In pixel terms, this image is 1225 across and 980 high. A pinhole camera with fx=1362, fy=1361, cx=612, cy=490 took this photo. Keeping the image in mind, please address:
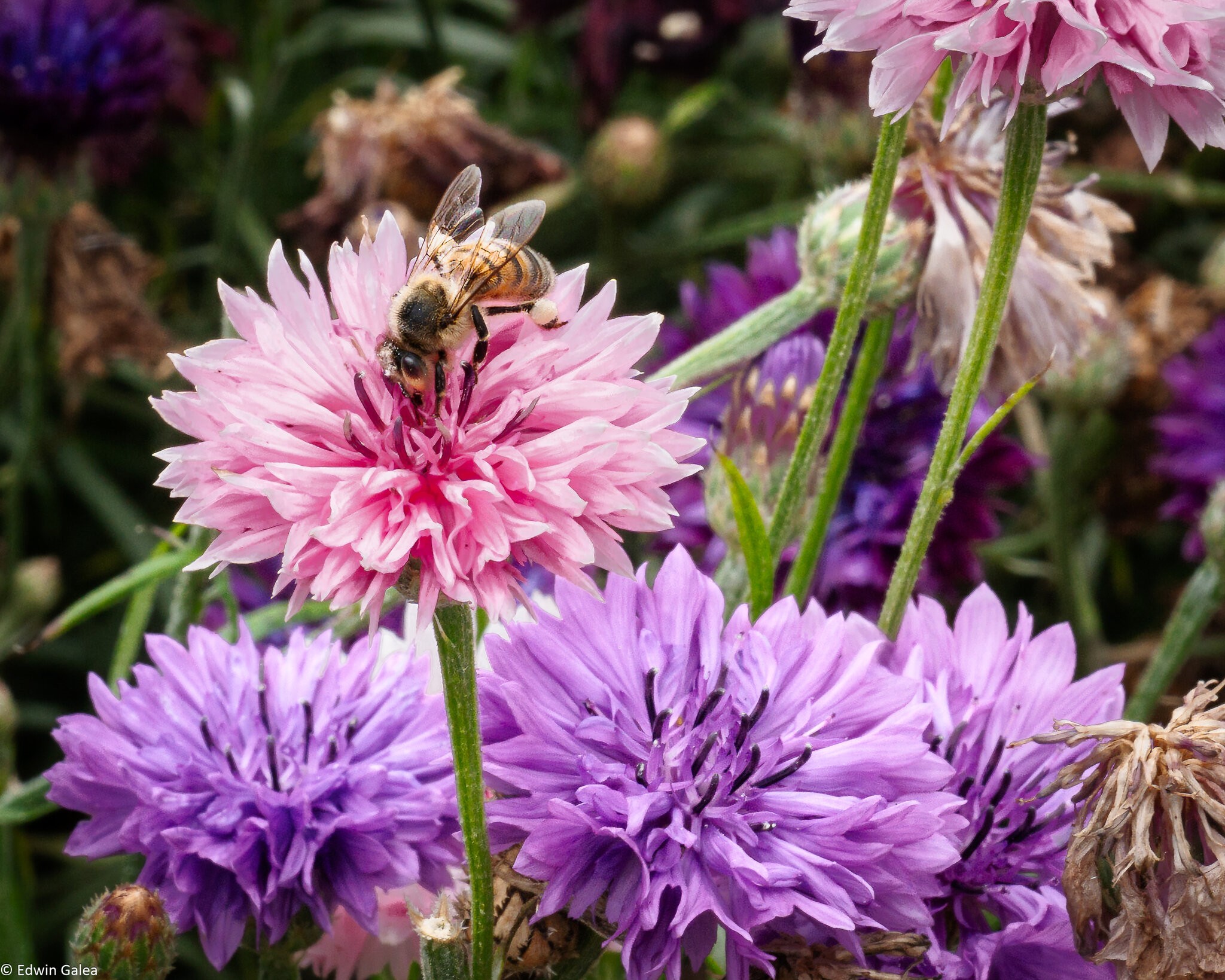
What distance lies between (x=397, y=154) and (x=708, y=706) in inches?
26.4

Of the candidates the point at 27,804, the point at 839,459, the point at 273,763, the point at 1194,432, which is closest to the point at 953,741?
the point at 839,459

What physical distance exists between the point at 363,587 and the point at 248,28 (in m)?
1.01

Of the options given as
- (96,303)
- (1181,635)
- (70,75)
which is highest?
(70,75)

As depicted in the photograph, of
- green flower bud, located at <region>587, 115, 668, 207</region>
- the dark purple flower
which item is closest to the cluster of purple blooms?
the dark purple flower

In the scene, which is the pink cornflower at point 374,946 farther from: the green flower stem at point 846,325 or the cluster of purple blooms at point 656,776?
the green flower stem at point 846,325

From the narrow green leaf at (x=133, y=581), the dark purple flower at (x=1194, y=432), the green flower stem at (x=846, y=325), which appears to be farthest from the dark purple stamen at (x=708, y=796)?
the dark purple flower at (x=1194, y=432)

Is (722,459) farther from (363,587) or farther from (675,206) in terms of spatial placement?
(675,206)

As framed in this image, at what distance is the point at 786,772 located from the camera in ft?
1.29

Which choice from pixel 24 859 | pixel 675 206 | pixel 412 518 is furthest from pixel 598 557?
pixel 675 206

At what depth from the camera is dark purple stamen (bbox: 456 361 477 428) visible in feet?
1.25

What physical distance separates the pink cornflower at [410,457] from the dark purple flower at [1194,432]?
62 cm

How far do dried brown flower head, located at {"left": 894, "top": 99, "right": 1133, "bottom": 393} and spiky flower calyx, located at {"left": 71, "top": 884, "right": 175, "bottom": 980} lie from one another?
344 mm

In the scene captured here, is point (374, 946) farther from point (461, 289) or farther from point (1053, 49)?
point (1053, 49)

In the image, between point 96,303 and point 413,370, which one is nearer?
point 413,370
